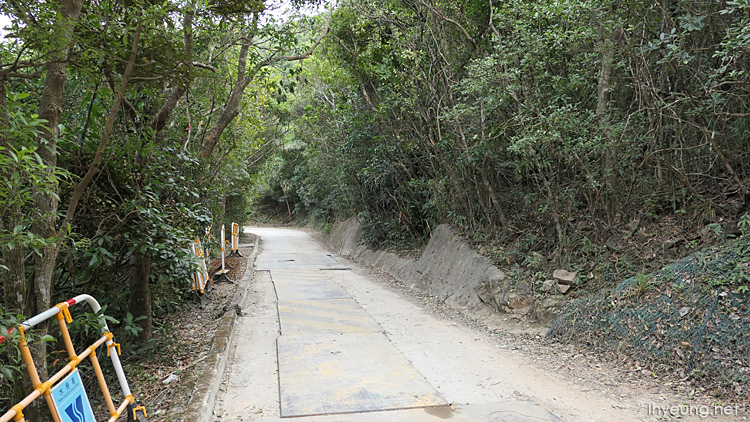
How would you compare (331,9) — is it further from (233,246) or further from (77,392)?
(77,392)

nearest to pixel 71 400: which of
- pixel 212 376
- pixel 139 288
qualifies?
pixel 212 376

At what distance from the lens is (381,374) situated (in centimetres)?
488

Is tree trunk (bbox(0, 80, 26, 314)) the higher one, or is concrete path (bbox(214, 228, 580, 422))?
tree trunk (bbox(0, 80, 26, 314))

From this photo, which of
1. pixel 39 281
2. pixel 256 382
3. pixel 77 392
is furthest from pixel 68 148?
pixel 256 382

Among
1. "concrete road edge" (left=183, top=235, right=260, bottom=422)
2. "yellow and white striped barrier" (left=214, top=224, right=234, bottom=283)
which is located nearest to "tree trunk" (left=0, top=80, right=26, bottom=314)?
"concrete road edge" (left=183, top=235, right=260, bottom=422)

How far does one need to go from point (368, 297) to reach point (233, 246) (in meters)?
8.12

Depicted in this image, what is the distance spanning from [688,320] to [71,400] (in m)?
5.64

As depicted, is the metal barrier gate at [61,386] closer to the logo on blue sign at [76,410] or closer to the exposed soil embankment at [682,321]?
the logo on blue sign at [76,410]

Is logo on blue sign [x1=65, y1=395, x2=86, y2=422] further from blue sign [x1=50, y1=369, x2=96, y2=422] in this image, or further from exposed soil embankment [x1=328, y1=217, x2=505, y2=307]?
exposed soil embankment [x1=328, y1=217, x2=505, y2=307]

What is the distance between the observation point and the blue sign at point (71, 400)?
2702 millimetres

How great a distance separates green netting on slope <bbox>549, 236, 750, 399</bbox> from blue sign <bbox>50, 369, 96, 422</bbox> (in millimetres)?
5282

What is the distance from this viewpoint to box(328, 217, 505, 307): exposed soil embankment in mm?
8297

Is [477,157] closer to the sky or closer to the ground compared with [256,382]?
closer to the sky

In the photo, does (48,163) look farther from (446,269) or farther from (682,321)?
(446,269)
